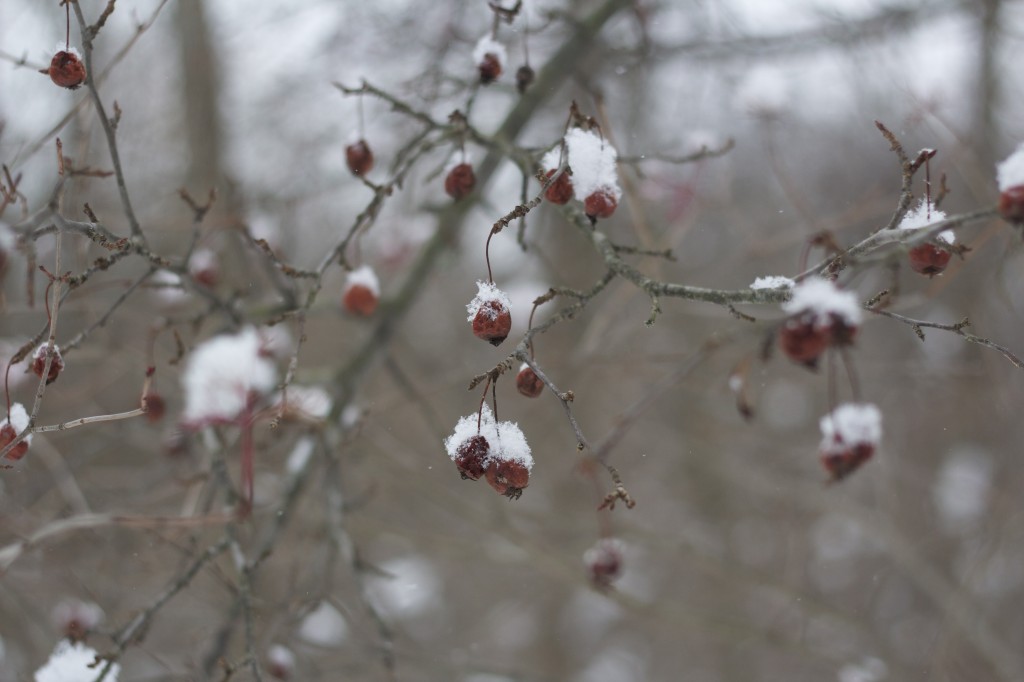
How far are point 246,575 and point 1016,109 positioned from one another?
4.23 metres

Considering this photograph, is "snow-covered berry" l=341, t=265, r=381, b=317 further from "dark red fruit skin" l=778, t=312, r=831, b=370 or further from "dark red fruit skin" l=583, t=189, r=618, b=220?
"dark red fruit skin" l=778, t=312, r=831, b=370

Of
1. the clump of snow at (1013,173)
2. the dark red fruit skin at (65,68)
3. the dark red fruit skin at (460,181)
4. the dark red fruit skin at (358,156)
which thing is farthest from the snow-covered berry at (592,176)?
the dark red fruit skin at (65,68)

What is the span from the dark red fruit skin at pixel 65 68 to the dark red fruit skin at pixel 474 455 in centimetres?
104

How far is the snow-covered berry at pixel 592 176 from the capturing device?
4.48 ft

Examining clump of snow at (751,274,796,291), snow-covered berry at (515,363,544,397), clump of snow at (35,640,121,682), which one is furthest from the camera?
clump of snow at (35,640,121,682)

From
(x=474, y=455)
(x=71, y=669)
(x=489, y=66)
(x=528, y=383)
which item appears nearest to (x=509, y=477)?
(x=474, y=455)

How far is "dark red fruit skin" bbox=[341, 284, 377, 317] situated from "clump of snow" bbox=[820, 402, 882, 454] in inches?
50.6

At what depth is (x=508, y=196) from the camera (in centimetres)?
452

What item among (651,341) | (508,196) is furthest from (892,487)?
(651,341)

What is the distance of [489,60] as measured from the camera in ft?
5.87

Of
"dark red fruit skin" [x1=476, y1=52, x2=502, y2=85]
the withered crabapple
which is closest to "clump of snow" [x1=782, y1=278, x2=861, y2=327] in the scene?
the withered crabapple

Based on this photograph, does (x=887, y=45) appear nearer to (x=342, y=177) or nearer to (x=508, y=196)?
(x=508, y=196)

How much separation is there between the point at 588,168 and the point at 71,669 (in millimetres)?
1563

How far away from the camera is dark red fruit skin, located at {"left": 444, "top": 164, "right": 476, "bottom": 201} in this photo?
1766mm
